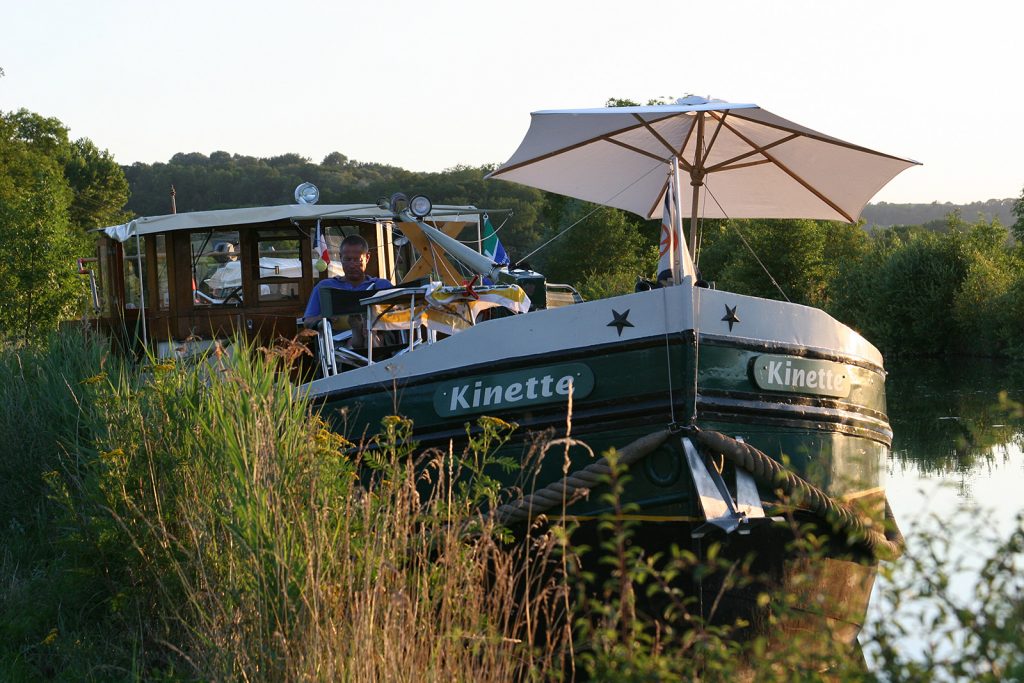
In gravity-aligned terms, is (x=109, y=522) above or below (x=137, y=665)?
above

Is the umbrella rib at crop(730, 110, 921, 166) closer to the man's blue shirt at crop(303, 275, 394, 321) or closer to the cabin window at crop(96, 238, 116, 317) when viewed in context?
the man's blue shirt at crop(303, 275, 394, 321)

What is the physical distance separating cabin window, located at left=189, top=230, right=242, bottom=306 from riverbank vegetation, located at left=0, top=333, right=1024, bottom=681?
3.44 meters

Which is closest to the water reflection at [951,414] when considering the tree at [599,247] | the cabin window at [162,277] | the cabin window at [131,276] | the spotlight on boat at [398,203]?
the spotlight on boat at [398,203]

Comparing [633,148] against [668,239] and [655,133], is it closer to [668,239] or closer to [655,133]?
[655,133]

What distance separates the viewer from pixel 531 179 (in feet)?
31.4

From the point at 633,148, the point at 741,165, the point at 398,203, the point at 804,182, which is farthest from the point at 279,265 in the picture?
the point at 804,182

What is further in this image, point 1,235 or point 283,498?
point 1,235

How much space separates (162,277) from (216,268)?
0.55 meters

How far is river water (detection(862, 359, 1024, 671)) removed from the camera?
3088 millimetres

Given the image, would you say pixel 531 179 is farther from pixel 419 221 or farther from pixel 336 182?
pixel 336 182

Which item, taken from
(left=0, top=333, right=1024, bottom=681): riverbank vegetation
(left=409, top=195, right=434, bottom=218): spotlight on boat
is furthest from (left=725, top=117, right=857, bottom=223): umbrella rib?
(left=0, top=333, right=1024, bottom=681): riverbank vegetation

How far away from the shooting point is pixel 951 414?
826 inches

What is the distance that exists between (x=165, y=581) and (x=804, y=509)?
3526 millimetres

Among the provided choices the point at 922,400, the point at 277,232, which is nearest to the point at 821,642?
the point at 277,232
